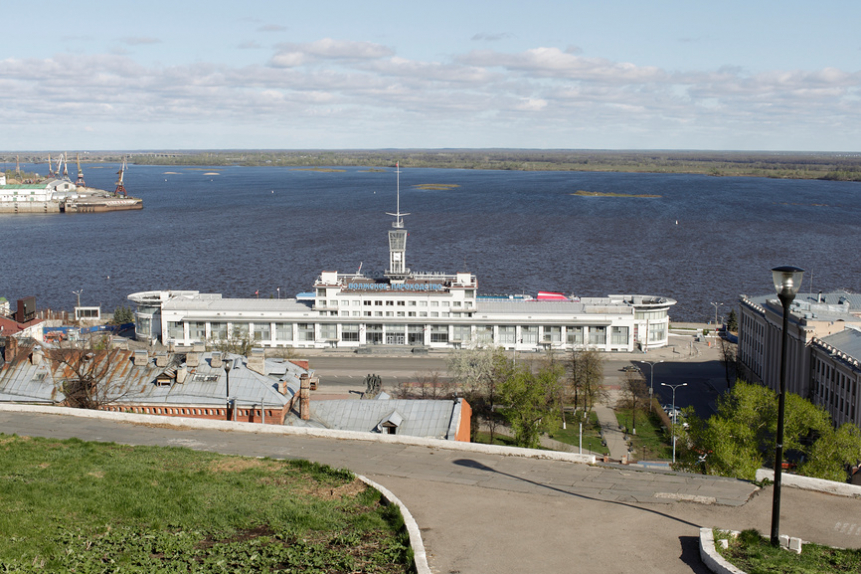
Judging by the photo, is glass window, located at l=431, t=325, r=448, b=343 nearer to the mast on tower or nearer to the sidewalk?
the mast on tower

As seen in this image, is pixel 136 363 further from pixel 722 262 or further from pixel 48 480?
pixel 722 262

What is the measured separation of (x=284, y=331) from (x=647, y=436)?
1299 inches

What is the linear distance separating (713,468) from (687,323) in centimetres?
4555

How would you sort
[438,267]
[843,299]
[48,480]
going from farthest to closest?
[438,267]
[843,299]
[48,480]

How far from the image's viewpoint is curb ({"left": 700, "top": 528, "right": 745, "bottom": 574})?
12.0 meters

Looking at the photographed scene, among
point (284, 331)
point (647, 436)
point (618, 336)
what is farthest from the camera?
point (284, 331)

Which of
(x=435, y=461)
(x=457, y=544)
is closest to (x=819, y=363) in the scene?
(x=435, y=461)

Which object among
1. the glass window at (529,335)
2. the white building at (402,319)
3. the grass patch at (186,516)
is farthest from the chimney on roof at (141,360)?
the glass window at (529,335)

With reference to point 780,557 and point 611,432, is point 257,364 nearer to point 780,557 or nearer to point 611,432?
point 611,432

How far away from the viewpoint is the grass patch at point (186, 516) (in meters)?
12.6

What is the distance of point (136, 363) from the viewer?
114 ft

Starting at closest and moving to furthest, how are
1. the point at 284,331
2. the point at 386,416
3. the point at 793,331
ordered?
the point at 386,416, the point at 793,331, the point at 284,331

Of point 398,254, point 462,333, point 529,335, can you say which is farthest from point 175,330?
point 529,335

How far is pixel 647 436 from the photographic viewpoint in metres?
43.5
